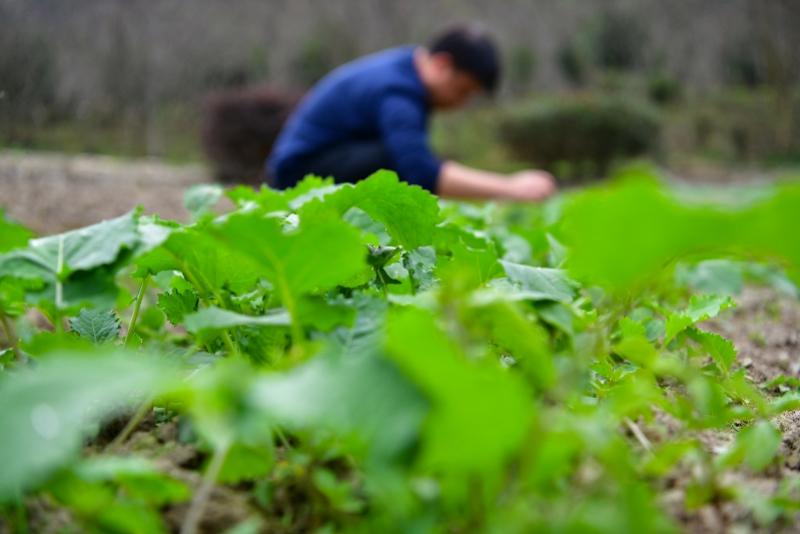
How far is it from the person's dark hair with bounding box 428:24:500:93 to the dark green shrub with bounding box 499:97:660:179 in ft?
26.2

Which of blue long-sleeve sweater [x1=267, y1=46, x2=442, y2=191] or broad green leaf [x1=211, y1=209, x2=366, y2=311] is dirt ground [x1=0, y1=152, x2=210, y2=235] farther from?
broad green leaf [x1=211, y1=209, x2=366, y2=311]

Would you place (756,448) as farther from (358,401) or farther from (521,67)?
(521,67)

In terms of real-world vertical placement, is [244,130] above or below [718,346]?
below

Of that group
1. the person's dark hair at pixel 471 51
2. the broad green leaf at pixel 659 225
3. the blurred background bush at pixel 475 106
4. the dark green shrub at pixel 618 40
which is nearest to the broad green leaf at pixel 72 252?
the broad green leaf at pixel 659 225

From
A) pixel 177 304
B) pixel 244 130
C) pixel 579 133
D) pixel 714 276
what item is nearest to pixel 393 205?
pixel 177 304

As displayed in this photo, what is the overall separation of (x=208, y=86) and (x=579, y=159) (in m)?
8.89

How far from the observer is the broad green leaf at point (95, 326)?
104cm

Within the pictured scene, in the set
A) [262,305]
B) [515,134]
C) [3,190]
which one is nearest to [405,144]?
[262,305]

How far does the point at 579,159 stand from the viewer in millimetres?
11836

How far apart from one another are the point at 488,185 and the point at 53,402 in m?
3.06

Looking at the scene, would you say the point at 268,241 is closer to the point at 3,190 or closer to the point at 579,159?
the point at 3,190

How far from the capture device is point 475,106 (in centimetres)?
1731

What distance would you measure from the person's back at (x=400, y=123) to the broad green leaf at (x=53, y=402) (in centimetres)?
294

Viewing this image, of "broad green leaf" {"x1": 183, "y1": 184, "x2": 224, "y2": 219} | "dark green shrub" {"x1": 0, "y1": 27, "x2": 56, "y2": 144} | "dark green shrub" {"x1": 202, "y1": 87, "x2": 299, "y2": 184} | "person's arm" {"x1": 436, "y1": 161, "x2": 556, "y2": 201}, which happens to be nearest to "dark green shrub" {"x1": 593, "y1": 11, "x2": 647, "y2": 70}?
"dark green shrub" {"x1": 202, "y1": 87, "x2": 299, "y2": 184}
